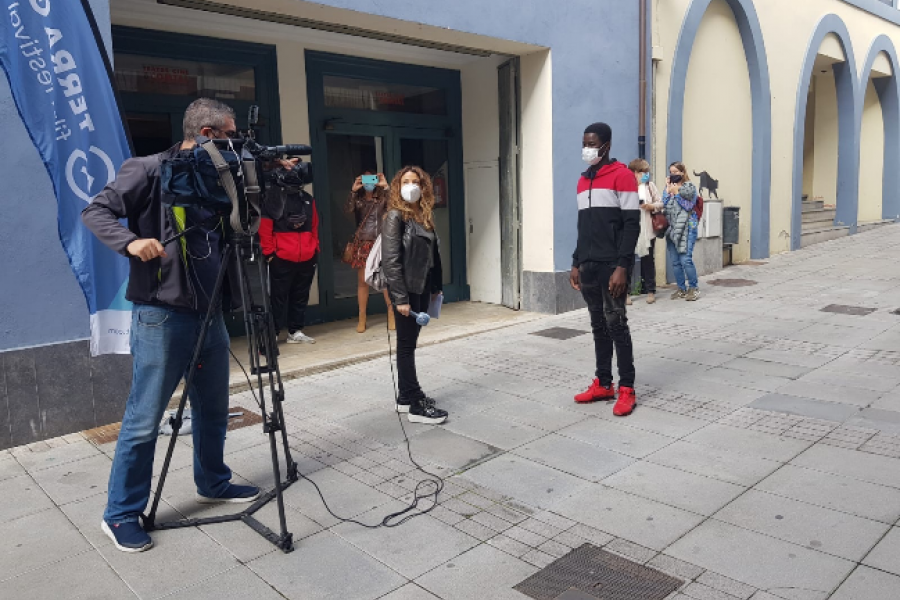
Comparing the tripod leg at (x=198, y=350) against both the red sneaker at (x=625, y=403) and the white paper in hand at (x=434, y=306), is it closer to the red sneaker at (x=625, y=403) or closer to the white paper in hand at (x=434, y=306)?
the white paper in hand at (x=434, y=306)

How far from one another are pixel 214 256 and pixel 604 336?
307 cm

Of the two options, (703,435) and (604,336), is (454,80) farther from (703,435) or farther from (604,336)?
(703,435)

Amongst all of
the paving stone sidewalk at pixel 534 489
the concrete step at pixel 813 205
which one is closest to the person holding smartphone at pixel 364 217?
the paving stone sidewalk at pixel 534 489

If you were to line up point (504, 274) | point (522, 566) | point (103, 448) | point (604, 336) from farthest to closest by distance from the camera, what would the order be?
1. point (504, 274)
2. point (604, 336)
3. point (103, 448)
4. point (522, 566)

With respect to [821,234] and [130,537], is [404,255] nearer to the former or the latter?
[130,537]

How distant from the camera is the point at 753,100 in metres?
13.3

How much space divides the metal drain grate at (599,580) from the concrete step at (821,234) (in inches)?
555

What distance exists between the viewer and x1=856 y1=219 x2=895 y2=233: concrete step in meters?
18.0

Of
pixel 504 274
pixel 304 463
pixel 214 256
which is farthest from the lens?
pixel 504 274

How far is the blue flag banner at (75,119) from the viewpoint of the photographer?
436cm

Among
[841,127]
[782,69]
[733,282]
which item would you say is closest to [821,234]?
[841,127]

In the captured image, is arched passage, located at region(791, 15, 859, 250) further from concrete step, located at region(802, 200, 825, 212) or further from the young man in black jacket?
the young man in black jacket

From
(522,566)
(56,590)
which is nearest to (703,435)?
(522,566)

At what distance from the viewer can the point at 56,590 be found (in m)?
3.13
